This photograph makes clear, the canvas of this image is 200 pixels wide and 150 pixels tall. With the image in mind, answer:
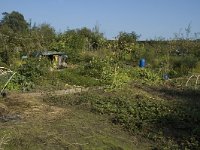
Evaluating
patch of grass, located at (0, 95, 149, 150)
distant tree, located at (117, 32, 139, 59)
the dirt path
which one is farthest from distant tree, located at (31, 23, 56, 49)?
patch of grass, located at (0, 95, 149, 150)

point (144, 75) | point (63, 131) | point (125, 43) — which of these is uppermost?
point (125, 43)

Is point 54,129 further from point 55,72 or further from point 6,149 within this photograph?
point 55,72

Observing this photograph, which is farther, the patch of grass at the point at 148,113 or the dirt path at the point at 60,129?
the patch of grass at the point at 148,113

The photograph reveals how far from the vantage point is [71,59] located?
62.5 ft

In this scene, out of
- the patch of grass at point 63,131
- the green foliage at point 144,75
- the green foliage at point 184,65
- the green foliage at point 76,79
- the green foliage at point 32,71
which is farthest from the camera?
the green foliage at point 184,65

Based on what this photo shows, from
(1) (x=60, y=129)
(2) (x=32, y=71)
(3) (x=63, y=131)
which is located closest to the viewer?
(3) (x=63, y=131)

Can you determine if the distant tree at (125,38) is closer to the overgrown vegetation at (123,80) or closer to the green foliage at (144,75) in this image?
the overgrown vegetation at (123,80)

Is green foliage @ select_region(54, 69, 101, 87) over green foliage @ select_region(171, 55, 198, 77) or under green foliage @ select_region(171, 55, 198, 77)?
under

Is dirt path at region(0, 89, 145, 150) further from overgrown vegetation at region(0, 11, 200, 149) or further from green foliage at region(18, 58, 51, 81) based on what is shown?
green foliage at region(18, 58, 51, 81)

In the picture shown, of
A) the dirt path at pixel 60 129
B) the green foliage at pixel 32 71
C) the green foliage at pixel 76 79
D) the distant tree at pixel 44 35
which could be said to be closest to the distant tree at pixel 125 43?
the distant tree at pixel 44 35

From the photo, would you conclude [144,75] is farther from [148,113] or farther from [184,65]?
[148,113]

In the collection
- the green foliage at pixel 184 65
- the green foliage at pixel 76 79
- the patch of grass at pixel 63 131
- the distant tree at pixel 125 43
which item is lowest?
Result: the patch of grass at pixel 63 131

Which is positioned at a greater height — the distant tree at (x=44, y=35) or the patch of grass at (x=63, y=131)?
the distant tree at (x=44, y=35)

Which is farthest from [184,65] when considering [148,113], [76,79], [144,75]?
[148,113]
